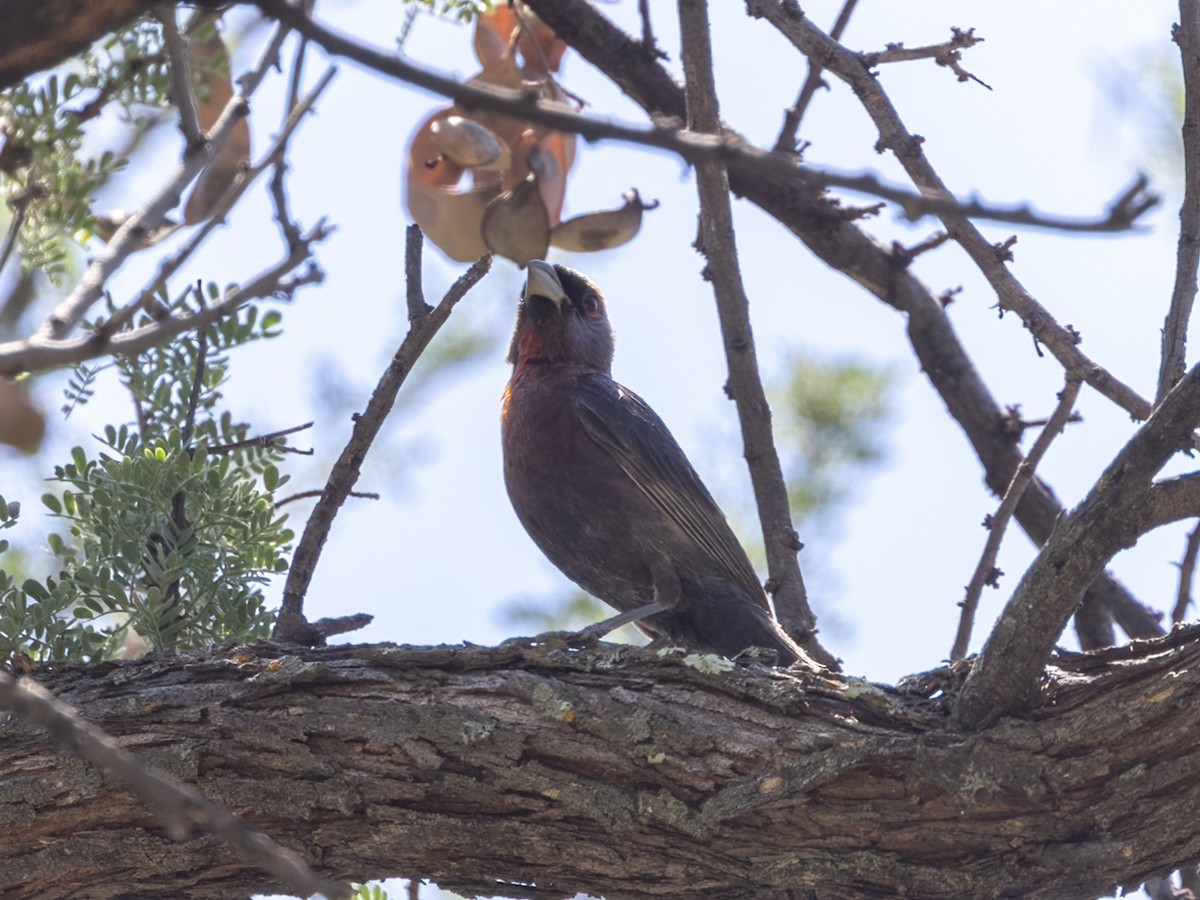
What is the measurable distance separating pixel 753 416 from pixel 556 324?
121 centimetres

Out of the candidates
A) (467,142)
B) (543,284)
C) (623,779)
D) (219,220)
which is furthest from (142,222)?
(543,284)

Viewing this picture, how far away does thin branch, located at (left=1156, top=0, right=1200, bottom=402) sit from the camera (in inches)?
121

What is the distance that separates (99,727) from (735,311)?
8.12 ft

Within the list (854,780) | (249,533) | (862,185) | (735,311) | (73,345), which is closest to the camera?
(862,185)

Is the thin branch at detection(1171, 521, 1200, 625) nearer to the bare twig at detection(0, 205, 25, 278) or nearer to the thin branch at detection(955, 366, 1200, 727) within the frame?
the thin branch at detection(955, 366, 1200, 727)

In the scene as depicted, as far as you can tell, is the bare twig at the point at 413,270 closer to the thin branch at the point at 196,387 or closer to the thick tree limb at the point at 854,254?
the thin branch at the point at 196,387

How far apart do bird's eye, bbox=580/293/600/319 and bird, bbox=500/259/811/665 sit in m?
0.69

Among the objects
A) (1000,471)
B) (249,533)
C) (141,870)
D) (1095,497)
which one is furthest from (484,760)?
(1000,471)

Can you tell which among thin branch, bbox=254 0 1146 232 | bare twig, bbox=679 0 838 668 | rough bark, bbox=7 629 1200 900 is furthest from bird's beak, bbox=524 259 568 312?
thin branch, bbox=254 0 1146 232

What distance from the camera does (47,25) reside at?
1648mm

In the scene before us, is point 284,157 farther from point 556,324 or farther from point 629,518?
point 556,324

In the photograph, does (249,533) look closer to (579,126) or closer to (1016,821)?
(1016,821)

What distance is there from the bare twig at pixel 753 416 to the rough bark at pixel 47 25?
9.50 feet

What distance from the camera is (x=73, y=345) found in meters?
1.69
